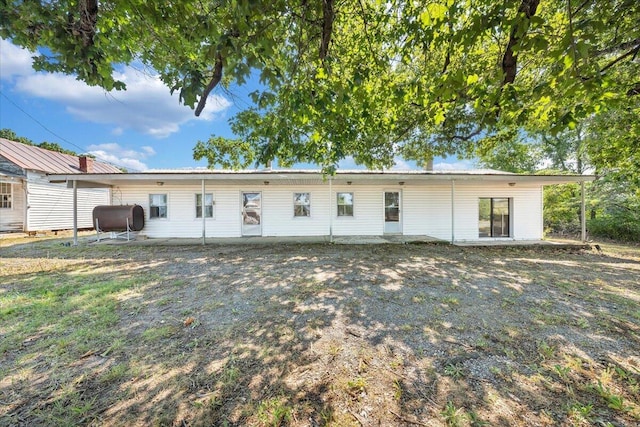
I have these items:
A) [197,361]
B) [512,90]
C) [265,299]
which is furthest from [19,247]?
[512,90]

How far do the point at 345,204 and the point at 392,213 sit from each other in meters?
2.23

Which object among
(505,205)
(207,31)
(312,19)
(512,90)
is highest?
(312,19)

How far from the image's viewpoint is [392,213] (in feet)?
38.3

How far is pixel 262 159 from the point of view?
3803mm

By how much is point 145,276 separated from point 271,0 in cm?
571

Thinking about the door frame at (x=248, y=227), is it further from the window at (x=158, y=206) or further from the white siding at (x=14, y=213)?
the white siding at (x=14, y=213)

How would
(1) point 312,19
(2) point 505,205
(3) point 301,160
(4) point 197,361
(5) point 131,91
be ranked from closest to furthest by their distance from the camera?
(4) point 197,361, (1) point 312,19, (5) point 131,91, (3) point 301,160, (2) point 505,205

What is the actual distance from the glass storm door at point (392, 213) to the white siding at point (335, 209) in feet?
0.81

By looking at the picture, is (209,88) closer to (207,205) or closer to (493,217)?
(207,205)

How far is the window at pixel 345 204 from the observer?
11.5 meters

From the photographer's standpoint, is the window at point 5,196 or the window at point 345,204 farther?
the window at point 5,196

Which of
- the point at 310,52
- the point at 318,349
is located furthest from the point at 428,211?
the point at 318,349

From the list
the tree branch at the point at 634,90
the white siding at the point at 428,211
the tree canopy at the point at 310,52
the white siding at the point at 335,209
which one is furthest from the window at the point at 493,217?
the tree canopy at the point at 310,52

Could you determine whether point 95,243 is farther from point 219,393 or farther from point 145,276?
point 219,393
